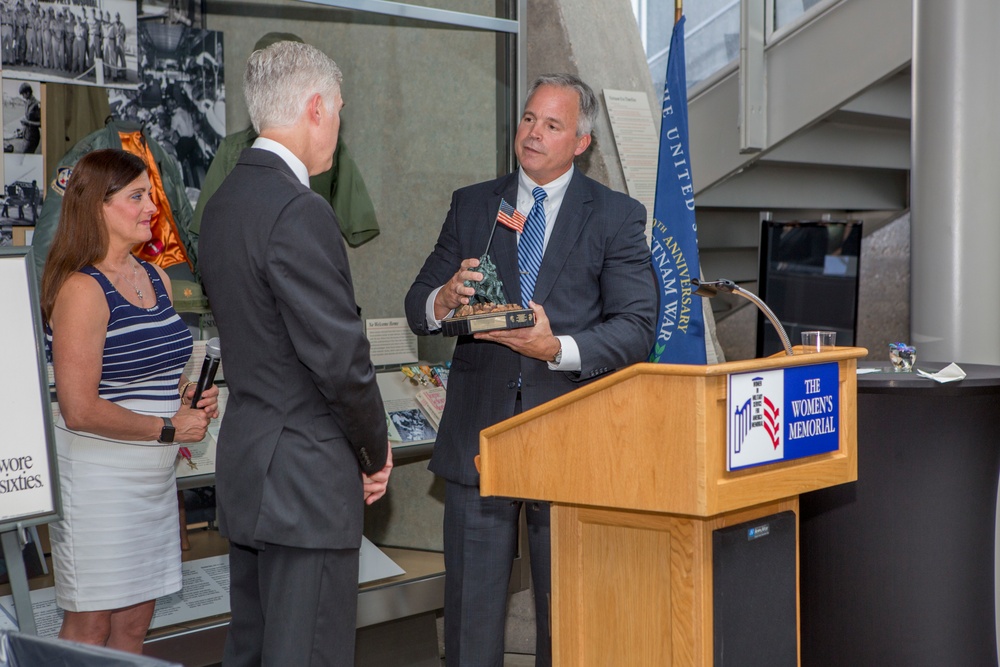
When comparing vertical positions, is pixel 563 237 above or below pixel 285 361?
above

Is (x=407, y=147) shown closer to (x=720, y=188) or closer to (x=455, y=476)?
(x=455, y=476)

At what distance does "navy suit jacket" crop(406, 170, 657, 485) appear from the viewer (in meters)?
2.48

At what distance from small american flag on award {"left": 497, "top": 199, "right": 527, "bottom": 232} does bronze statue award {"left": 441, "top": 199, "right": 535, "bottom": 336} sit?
18 cm

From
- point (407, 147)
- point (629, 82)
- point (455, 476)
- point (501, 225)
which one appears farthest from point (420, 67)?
point (455, 476)

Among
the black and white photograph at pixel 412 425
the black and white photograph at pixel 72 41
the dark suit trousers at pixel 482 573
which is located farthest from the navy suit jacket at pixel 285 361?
the black and white photograph at pixel 72 41

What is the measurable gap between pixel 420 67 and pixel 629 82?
2.72 ft

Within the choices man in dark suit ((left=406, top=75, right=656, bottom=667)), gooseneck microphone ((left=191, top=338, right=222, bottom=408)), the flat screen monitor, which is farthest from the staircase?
gooseneck microphone ((left=191, top=338, right=222, bottom=408))

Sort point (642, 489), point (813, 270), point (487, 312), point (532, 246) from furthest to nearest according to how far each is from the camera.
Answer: point (813, 270), point (532, 246), point (487, 312), point (642, 489)

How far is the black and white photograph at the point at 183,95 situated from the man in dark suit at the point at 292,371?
71.3 inches

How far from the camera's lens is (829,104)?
16.4ft

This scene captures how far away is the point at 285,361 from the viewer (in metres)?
1.90


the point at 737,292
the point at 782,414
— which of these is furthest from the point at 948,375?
Result: the point at 782,414

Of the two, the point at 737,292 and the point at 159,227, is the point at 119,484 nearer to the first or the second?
the point at 159,227

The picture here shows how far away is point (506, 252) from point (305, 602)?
3.42 feet
